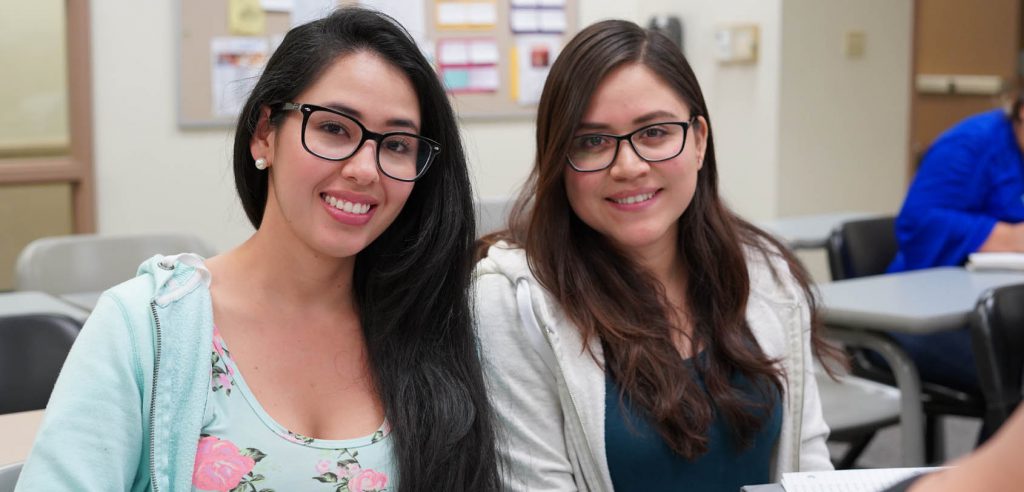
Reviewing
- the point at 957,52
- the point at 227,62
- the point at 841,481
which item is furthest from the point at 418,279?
the point at 957,52

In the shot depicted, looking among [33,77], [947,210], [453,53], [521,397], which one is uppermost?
[453,53]

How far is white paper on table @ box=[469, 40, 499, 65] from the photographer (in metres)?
5.06

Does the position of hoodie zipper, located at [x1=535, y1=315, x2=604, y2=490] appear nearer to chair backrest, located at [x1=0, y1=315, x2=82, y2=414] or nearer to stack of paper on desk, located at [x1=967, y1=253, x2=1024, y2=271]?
chair backrest, located at [x1=0, y1=315, x2=82, y2=414]

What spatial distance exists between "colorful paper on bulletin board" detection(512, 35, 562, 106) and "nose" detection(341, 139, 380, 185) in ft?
12.6

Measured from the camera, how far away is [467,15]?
16.5 ft

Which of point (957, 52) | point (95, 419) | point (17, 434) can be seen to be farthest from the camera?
point (957, 52)

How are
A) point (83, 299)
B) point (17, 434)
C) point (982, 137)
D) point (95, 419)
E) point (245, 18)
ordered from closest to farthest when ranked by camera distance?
point (95, 419) < point (17, 434) < point (83, 299) < point (982, 137) < point (245, 18)

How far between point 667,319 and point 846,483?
1.77ft

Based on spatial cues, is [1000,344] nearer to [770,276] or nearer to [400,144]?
[770,276]

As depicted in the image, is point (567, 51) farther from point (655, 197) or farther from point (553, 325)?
point (553, 325)

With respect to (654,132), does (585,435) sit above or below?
below

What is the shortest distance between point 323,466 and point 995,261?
2.39m

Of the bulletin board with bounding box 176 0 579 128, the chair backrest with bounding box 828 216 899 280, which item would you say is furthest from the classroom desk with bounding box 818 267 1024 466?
the bulletin board with bounding box 176 0 579 128

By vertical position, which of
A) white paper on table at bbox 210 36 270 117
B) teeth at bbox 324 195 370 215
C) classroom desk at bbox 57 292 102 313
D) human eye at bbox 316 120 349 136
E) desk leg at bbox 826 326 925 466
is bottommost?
desk leg at bbox 826 326 925 466
